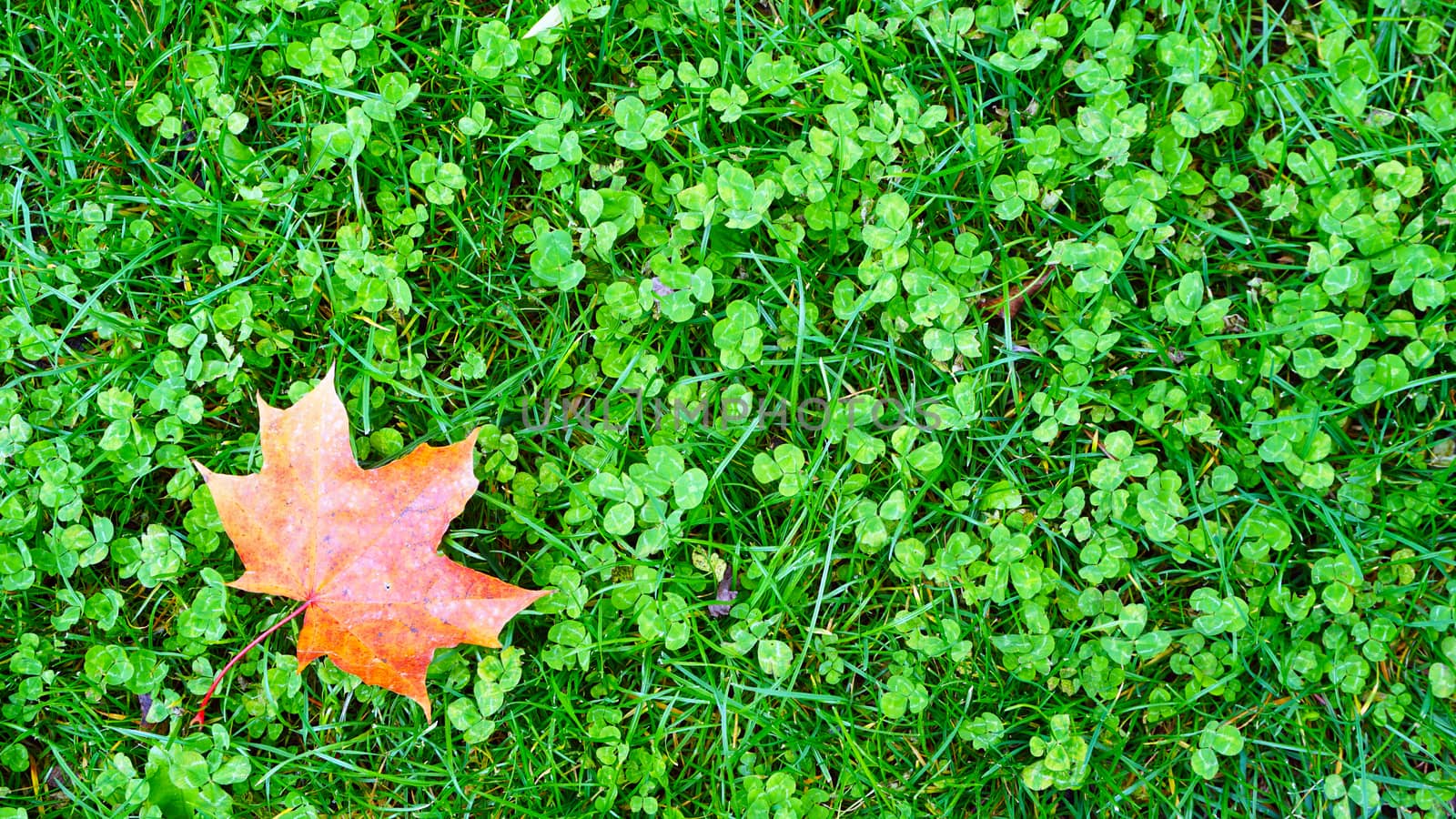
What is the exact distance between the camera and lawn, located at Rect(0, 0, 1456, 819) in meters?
2.64

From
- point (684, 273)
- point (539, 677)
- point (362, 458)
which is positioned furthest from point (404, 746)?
point (684, 273)

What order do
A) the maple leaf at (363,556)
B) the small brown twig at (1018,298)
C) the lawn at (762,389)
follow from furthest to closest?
the small brown twig at (1018,298) < the lawn at (762,389) < the maple leaf at (363,556)

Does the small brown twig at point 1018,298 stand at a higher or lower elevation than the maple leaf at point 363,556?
higher

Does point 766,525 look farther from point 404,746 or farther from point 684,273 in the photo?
point 404,746

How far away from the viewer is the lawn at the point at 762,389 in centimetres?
264

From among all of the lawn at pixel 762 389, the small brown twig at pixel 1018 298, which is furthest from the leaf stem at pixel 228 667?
the small brown twig at pixel 1018 298

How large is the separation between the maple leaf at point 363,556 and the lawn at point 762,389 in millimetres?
168

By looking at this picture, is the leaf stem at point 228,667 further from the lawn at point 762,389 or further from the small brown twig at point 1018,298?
the small brown twig at point 1018,298

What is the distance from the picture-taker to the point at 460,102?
2842 mm

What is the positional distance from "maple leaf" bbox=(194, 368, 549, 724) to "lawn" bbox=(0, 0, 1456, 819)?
0.55 ft

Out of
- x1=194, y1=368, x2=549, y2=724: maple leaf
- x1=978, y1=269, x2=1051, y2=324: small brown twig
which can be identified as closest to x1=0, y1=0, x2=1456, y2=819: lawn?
x1=978, y1=269, x2=1051, y2=324: small brown twig

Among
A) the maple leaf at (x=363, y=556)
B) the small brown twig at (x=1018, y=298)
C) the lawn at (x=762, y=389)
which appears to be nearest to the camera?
the maple leaf at (x=363, y=556)

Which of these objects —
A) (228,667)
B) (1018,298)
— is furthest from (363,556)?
(1018,298)

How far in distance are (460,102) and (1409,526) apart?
2982 mm
